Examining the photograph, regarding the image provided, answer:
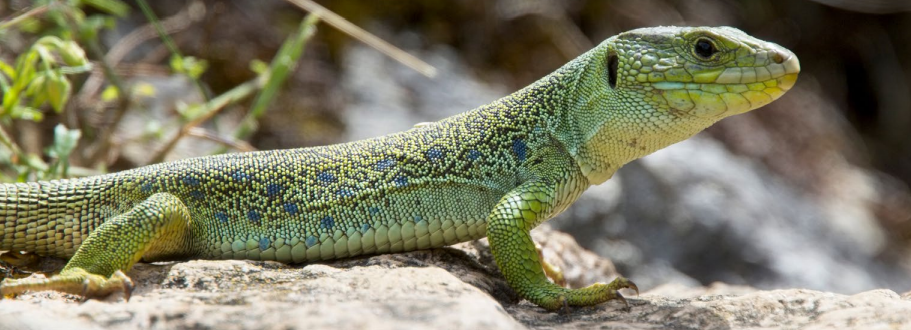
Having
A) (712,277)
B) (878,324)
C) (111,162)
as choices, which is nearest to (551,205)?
(878,324)

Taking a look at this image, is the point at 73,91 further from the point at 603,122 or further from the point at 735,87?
the point at 735,87

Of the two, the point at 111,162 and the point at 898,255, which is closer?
the point at 111,162

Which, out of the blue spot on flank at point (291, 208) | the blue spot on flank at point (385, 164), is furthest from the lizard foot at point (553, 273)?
the blue spot on flank at point (291, 208)

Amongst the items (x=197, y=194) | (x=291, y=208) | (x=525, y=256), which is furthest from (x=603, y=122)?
(x=197, y=194)

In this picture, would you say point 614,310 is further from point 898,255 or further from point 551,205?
point 898,255

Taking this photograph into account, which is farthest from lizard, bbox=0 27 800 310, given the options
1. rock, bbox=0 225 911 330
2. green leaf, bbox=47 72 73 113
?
green leaf, bbox=47 72 73 113

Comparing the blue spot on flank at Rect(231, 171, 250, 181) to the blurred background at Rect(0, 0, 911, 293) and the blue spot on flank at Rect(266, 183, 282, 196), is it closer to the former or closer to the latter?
the blue spot on flank at Rect(266, 183, 282, 196)

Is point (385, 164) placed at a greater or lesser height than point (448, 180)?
greater
